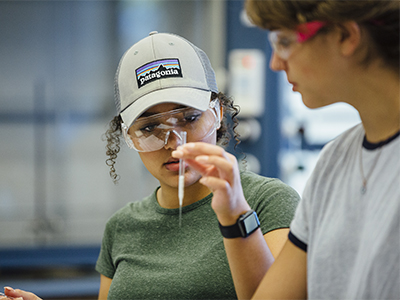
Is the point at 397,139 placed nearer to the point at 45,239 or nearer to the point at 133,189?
the point at 133,189

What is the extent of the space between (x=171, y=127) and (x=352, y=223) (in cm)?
66

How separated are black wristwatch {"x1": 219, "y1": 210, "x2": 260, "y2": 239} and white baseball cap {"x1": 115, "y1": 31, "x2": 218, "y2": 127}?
403 mm

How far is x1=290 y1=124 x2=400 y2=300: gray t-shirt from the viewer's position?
816 millimetres

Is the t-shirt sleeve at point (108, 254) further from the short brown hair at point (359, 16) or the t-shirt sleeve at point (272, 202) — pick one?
the short brown hair at point (359, 16)

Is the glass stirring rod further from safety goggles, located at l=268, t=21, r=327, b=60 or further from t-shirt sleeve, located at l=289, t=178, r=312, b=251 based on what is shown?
safety goggles, located at l=268, t=21, r=327, b=60

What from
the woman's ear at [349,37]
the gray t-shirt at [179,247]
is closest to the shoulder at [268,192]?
the gray t-shirt at [179,247]

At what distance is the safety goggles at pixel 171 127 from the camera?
1.40 meters

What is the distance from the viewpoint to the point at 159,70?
4.69 feet

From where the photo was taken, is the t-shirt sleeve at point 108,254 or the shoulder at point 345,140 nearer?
the shoulder at point 345,140

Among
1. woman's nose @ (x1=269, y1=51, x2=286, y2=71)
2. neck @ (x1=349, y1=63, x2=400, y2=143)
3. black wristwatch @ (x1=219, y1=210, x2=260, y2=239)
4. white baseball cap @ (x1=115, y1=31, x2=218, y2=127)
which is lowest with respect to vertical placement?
black wristwatch @ (x1=219, y1=210, x2=260, y2=239)

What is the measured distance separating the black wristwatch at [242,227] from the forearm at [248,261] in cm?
2

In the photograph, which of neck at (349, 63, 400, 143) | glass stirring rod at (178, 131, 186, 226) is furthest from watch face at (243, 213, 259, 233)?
neck at (349, 63, 400, 143)

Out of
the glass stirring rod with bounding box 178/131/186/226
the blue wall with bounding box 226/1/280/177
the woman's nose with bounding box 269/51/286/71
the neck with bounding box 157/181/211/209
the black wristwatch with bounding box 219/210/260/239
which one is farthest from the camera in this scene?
the blue wall with bounding box 226/1/280/177

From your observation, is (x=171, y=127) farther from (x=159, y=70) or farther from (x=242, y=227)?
(x=242, y=227)
